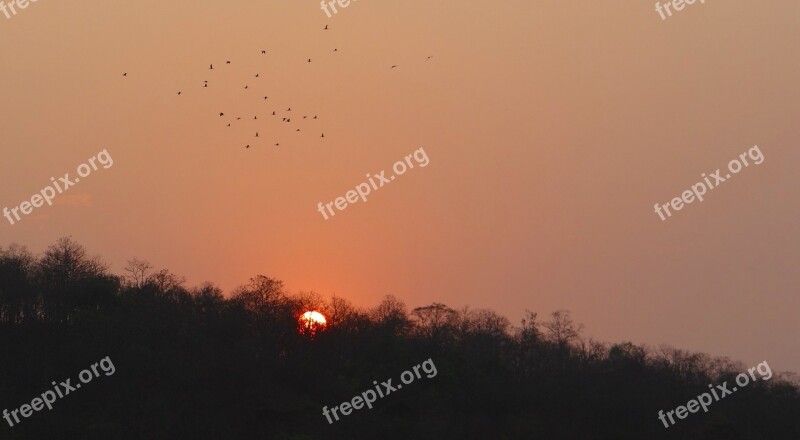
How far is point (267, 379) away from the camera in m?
79.5

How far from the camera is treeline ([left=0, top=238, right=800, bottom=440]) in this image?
7231cm

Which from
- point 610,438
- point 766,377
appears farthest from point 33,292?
point 766,377

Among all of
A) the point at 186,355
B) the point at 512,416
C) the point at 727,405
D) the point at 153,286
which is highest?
the point at 153,286

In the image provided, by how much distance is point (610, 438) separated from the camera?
78062mm

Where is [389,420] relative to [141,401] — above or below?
below

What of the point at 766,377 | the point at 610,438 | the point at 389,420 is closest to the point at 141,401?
the point at 389,420

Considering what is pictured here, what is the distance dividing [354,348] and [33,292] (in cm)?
2638

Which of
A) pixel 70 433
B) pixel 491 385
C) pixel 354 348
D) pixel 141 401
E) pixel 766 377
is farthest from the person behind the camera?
pixel 766 377

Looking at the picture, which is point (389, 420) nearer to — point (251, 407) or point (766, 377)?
point (251, 407)

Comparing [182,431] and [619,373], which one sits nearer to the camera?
[182,431]

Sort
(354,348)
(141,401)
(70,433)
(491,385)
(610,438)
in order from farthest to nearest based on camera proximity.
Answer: (354,348), (491,385), (610,438), (141,401), (70,433)

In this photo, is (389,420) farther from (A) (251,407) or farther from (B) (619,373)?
(B) (619,373)

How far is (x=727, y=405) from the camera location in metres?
88.3

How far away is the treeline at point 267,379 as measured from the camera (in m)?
72.3
